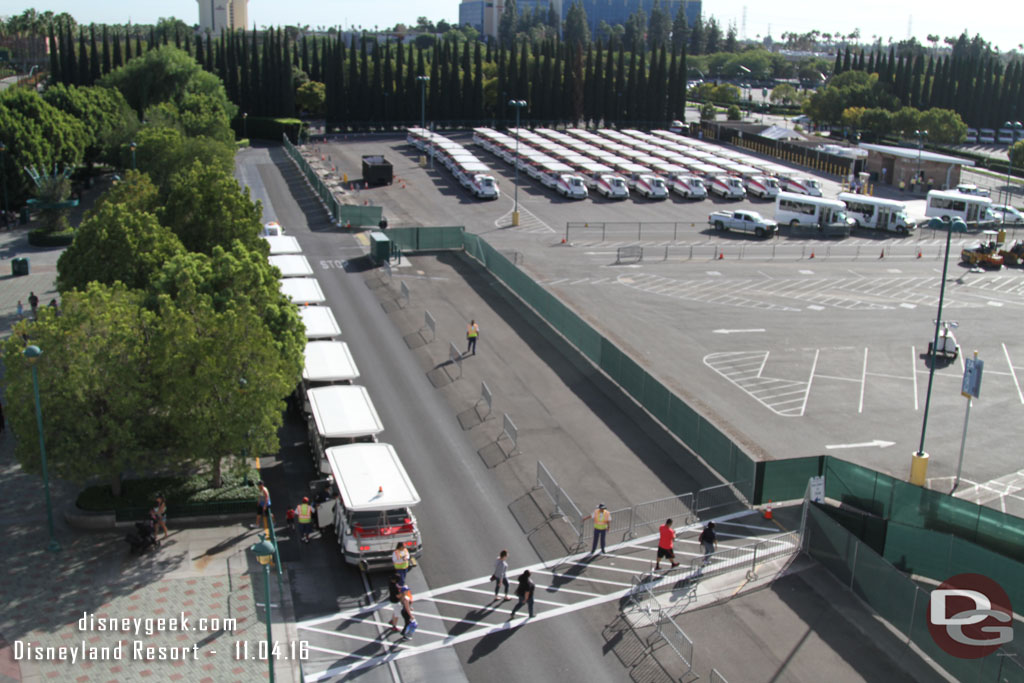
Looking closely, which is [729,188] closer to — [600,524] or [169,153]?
[169,153]

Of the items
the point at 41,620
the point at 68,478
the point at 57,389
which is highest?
the point at 57,389

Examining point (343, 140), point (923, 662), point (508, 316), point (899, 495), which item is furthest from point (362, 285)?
point (343, 140)

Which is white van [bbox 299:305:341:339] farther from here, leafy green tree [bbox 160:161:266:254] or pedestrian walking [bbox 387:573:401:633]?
pedestrian walking [bbox 387:573:401:633]

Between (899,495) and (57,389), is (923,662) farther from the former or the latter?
(57,389)

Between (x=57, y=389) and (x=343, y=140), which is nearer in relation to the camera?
(x=57, y=389)

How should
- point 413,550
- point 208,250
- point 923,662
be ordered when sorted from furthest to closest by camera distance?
1. point 208,250
2. point 413,550
3. point 923,662

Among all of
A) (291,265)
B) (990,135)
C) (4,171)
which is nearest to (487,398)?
(291,265)

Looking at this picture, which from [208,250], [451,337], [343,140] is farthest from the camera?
[343,140]

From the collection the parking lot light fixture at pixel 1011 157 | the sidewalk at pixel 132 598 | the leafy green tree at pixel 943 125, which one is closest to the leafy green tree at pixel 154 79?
the parking lot light fixture at pixel 1011 157
